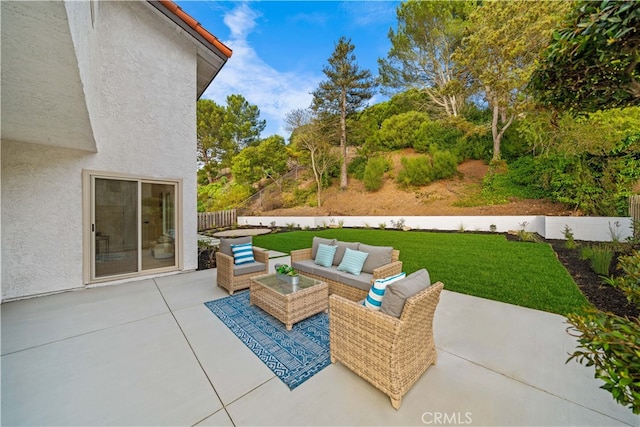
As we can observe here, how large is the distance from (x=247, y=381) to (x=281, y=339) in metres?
0.71

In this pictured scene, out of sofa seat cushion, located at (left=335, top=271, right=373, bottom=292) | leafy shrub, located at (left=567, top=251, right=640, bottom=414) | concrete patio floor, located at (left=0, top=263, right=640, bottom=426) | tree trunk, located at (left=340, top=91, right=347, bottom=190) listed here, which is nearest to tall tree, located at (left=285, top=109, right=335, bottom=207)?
tree trunk, located at (left=340, top=91, right=347, bottom=190)

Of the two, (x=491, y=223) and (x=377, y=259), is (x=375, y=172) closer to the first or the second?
(x=491, y=223)

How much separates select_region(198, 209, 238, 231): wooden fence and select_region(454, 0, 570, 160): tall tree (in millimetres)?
15536

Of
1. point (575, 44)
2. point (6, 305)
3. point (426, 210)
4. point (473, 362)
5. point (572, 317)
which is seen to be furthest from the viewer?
point (426, 210)

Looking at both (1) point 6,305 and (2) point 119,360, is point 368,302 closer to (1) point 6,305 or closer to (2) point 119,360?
(2) point 119,360

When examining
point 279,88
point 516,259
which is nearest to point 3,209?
point 516,259

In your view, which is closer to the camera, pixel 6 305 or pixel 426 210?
pixel 6 305

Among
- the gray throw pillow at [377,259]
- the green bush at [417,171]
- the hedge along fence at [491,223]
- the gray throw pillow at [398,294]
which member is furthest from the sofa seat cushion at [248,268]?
the green bush at [417,171]

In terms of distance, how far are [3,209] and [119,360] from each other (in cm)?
388

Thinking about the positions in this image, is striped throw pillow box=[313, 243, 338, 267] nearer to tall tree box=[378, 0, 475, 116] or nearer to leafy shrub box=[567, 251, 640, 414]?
leafy shrub box=[567, 251, 640, 414]

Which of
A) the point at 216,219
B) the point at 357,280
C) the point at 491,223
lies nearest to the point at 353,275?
the point at 357,280

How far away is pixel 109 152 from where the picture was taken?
478 cm

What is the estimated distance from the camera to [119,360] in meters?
2.49

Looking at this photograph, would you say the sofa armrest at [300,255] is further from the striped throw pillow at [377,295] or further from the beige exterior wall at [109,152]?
the beige exterior wall at [109,152]
